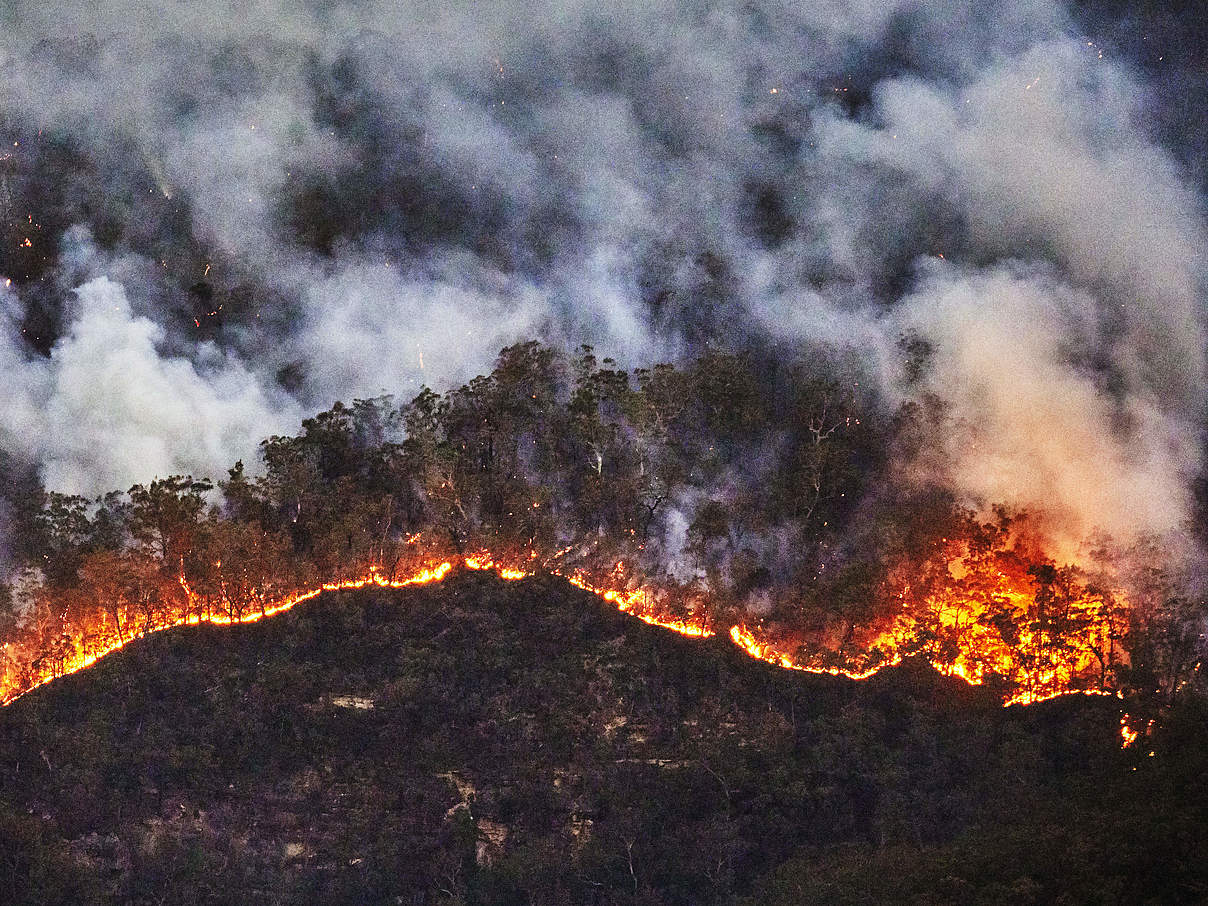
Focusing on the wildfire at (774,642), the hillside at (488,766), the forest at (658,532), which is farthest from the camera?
the forest at (658,532)

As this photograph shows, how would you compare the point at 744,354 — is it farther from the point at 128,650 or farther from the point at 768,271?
the point at 128,650

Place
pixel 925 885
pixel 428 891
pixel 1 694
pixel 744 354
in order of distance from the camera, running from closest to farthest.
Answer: pixel 925 885
pixel 428 891
pixel 1 694
pixel 744 354

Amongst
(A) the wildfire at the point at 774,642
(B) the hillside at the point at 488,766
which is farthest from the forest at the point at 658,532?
(B) the hillside at the point at 488,766

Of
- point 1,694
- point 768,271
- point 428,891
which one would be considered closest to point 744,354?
point 768,271

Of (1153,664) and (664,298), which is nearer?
(1153,664)

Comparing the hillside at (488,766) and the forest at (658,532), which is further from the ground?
the forest at (658,532)

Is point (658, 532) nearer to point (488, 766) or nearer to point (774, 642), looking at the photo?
point (774, 642)

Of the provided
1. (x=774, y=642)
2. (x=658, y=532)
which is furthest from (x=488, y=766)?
(x=658, y=532)

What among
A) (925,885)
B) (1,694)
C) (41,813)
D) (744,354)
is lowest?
(925,885)

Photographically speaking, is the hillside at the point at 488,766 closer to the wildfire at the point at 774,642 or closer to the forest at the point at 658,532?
the wildfire at the point at 774,642
